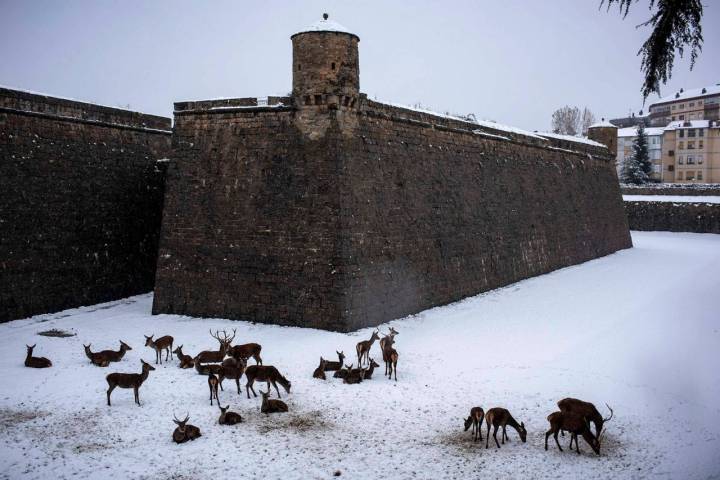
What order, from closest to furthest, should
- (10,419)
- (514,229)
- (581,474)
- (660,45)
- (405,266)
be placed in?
(581,474)
(660,45)
(10,419)
(405,266)
(514,229)

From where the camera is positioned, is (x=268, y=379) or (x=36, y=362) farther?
(x=36, y=362)

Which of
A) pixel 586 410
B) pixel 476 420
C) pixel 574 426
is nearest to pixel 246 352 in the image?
pixel 476 420

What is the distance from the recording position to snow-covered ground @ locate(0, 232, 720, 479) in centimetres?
893

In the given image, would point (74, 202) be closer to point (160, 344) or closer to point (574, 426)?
point (160, 344)

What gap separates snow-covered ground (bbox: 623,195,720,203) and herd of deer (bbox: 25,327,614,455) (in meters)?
45.4

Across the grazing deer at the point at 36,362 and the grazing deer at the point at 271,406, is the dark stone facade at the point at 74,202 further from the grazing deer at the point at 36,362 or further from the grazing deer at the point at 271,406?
the grazing deer at the point at 271,406

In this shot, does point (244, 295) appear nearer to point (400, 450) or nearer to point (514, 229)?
point (400, 450)

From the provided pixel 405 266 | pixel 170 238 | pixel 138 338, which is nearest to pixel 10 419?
pixel 138 338

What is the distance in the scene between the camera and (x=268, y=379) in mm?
11578

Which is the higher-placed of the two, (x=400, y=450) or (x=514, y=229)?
(x=514, y=229)

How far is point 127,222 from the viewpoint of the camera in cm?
2178

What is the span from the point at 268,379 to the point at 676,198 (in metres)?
50.9

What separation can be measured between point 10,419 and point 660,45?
42.1 feet

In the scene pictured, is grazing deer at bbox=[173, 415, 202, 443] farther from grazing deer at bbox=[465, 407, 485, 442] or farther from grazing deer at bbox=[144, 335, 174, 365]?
grazing deer at bbox=[465, 407, 485, 442]
